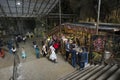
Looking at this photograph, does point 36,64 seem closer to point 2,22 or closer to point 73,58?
point 73,58

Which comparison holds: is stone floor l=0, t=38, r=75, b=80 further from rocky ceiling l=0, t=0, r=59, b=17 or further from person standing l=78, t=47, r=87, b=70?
rocky ceiling l=0, t=0, r=59, b=17

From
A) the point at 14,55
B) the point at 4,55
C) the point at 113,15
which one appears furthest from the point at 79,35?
the point at 4,55

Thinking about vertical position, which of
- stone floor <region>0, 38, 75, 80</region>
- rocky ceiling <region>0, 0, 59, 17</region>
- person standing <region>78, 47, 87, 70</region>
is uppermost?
rocky ceiling <region>0, 0, 59, 17</region>

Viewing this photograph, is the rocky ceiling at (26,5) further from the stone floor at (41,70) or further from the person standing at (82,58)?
the person standing at (82,58)

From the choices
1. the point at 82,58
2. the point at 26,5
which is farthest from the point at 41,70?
the point at 26,5

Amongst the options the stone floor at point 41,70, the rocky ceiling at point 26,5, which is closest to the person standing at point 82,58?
the stone floor at point 41,70

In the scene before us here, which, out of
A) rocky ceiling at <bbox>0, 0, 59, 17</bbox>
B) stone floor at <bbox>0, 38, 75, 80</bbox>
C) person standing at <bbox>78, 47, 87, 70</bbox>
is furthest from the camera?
rocky ceiling at <bbox>0, 0, 59, 17</bbox>

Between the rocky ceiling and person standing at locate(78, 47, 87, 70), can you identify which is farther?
the rocky ceiling

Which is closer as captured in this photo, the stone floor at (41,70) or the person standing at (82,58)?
the stone floor at (41,70)

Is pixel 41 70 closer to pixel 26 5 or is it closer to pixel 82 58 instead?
pixel 82 58

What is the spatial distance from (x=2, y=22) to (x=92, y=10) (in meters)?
21.3

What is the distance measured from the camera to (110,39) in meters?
11.8

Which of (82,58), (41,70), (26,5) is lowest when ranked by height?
(41,70)

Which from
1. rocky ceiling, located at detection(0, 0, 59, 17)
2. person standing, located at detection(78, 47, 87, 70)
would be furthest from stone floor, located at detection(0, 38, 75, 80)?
rocky ceiling, located at detection(0, 0, 59, 17)
